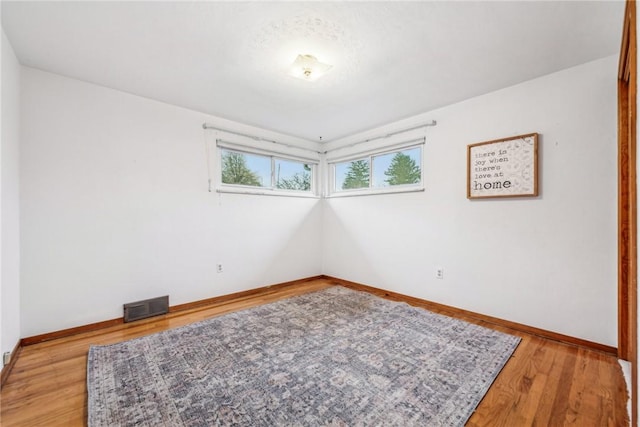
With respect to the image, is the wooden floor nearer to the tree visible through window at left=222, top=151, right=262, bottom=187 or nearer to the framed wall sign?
the framed wall sign

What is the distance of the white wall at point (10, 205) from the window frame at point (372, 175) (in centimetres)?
349

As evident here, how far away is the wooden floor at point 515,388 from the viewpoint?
1426 millimetres

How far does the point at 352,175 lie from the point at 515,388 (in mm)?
3218

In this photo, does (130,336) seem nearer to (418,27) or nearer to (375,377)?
(375,377)

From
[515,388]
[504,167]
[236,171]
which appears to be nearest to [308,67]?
[236,171]

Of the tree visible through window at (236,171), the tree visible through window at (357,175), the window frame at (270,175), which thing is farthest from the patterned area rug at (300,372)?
the tree visible through window at (357,175)

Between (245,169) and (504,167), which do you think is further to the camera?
(245,169)

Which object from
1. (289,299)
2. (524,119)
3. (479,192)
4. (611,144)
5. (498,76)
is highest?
(498,76)

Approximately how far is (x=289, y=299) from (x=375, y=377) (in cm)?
180

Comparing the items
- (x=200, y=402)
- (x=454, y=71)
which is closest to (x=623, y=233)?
(x=454, y=71)

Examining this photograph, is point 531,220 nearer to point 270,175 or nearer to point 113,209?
point 270,175

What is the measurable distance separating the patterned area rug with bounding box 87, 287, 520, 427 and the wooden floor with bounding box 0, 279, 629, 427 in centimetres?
8

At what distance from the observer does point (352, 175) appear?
4316 mm

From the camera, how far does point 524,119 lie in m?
2.51
